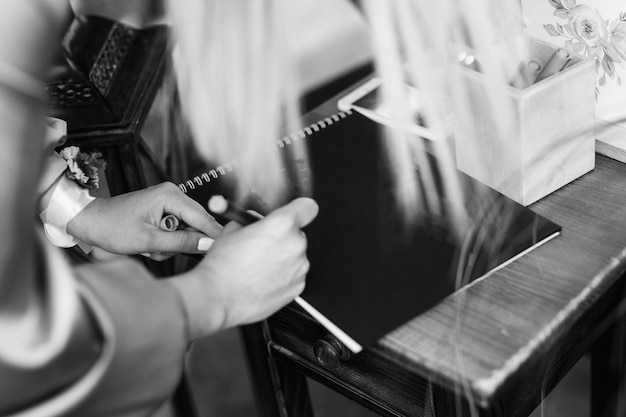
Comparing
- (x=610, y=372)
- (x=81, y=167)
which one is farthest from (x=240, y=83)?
(x=610, y=372)

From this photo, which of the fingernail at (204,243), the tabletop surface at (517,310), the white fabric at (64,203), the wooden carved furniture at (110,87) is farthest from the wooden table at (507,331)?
the wooden carved furniture at (110,87)

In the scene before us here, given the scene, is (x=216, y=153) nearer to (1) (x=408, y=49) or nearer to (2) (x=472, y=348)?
(1) (x=408, y=49)

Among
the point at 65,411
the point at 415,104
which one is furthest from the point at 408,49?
the point at 65,411

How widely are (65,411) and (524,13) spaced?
1.99 feet

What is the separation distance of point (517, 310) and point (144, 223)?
0.39 m

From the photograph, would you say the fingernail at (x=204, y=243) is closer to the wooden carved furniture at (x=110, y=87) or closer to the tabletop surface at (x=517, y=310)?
the tabletop surface at (x=517, y=310)

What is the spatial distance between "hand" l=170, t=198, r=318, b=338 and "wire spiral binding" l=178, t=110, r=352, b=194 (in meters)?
0.18

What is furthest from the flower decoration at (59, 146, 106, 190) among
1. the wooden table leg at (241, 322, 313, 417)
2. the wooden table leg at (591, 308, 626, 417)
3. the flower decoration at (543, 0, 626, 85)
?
the wooden table leg at (591, 308, 626, 417)

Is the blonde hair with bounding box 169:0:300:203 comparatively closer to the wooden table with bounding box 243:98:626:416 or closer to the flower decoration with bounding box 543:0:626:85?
the wooden table with bounding box 243:98:626:416

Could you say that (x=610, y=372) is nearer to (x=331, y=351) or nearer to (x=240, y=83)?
(x=331, y=351)

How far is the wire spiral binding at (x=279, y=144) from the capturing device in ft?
2.81

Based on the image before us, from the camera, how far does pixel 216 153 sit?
1039 millimetres

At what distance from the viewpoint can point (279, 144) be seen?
2.97 ft

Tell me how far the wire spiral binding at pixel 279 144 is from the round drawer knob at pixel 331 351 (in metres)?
0.23
